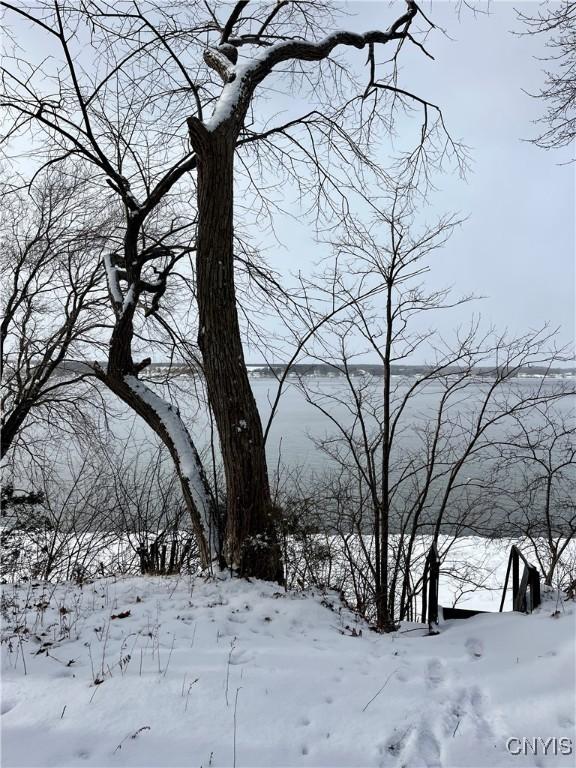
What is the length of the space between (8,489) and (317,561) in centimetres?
574

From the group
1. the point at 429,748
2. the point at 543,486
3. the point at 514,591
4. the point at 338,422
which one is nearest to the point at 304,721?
the point at 429,748

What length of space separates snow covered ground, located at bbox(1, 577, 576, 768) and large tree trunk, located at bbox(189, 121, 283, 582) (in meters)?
0.73

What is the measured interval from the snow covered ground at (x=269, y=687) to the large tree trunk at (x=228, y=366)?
73 centimetres

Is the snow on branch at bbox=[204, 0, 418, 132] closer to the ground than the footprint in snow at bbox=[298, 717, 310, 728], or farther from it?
farther from it

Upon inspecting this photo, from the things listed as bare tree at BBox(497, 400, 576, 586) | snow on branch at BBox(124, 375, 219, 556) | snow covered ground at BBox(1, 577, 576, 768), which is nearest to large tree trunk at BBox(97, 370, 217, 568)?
snow on branch at BBox(124, 375, 219, 556)

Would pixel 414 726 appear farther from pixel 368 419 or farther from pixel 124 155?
pixel 368 419

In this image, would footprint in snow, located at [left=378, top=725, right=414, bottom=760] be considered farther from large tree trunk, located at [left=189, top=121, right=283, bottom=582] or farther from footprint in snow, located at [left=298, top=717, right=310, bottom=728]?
large tree trunk, located at [left=189, top=121, right=283, bottom=582]

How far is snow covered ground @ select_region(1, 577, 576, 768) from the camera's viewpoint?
210 centimetres

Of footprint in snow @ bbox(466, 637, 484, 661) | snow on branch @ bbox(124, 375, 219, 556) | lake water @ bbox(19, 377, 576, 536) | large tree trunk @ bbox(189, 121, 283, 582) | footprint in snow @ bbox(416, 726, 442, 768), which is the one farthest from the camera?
lake water @ bbox(19, 377, 576, 536)

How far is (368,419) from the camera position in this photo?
1723 centimetres

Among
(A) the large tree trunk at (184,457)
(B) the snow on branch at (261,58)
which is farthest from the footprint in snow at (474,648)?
(B) the snow on branch at (261,58)

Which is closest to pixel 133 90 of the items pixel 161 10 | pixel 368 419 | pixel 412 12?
pixel 161 10

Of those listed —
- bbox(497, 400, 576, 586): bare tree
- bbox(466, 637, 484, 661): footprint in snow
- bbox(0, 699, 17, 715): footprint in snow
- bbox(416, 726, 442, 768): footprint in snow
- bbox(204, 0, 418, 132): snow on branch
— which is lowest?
bbox(416, 726, 442, 768): footprint in snow

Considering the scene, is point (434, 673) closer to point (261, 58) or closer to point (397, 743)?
point (397, 743)
